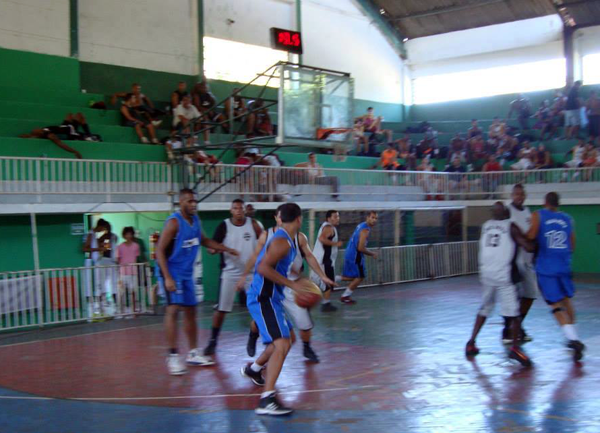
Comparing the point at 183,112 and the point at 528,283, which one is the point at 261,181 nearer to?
the point at 183,112

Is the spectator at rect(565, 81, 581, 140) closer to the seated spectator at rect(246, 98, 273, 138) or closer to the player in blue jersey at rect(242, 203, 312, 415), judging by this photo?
the seated spectator at rect(246, 98, 273, 138)

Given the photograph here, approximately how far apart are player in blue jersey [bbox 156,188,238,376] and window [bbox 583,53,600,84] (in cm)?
2475

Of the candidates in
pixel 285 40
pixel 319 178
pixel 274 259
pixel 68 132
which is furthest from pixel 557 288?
pixel 285 40

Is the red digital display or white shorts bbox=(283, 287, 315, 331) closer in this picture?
white shorts bbox=(283, 287, 315, 331)

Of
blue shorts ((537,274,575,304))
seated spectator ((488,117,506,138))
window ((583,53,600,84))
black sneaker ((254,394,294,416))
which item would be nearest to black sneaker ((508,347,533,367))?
blue shorts ((537,274,575,304))

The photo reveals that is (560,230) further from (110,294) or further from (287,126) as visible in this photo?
(110,294)

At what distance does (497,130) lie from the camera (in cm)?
2734

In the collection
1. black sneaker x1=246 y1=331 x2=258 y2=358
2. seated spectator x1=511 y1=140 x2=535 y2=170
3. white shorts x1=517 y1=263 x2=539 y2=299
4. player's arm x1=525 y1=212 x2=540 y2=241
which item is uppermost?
seated spectator x1=511 y1=140 x2=535 y2=170

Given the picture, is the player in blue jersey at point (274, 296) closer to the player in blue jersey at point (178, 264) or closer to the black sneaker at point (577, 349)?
the player in blue jersey at point (178, 264)

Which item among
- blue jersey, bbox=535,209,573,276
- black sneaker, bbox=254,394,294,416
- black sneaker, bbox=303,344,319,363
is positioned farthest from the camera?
black sneaker, bbox=303,344,319,363

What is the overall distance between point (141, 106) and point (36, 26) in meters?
3.75

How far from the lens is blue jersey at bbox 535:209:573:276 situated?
352 inches

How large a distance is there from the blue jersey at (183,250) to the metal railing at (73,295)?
519 centimetres

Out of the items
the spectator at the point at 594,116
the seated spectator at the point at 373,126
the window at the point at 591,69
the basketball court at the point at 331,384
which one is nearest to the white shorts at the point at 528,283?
the basketball court at the point at 331,384
